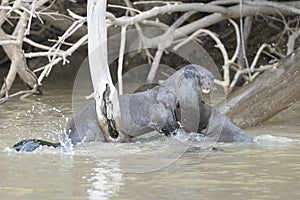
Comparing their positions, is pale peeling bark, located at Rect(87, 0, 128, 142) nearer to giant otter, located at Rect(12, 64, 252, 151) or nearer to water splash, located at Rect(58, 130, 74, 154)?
giant otter, located at Rect(12, 64, 252, 151)

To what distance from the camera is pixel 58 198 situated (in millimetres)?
3188

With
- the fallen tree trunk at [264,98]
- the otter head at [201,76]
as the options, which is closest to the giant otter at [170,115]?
the otter head at [201,76]

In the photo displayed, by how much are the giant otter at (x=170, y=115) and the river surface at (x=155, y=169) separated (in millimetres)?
93

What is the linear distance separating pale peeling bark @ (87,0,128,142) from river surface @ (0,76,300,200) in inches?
5.1

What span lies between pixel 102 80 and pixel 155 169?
2.95 ft

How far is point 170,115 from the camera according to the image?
Result: 433 centimetres

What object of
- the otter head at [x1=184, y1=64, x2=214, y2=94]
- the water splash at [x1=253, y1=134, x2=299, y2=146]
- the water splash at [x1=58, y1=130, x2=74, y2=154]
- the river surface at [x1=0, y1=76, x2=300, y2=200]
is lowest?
the water splash at [x1=253, y1=134, x2=299, y2=146]

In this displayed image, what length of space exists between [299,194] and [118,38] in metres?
5.05

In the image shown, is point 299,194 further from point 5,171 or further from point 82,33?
point 82,33

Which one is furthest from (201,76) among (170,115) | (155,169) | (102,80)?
(155,169)

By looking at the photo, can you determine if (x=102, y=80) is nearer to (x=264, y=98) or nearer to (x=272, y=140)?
(x=272, y=140)

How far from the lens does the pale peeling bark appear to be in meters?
4.43

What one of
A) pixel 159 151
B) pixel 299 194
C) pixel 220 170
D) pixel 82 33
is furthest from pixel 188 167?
pixel 82 33

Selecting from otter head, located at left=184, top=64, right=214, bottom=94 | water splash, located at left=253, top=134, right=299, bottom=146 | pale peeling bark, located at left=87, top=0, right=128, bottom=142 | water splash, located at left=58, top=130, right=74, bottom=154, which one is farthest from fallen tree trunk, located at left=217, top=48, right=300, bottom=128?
water splash, located at left=58, top=130, right=74, bottom=154
